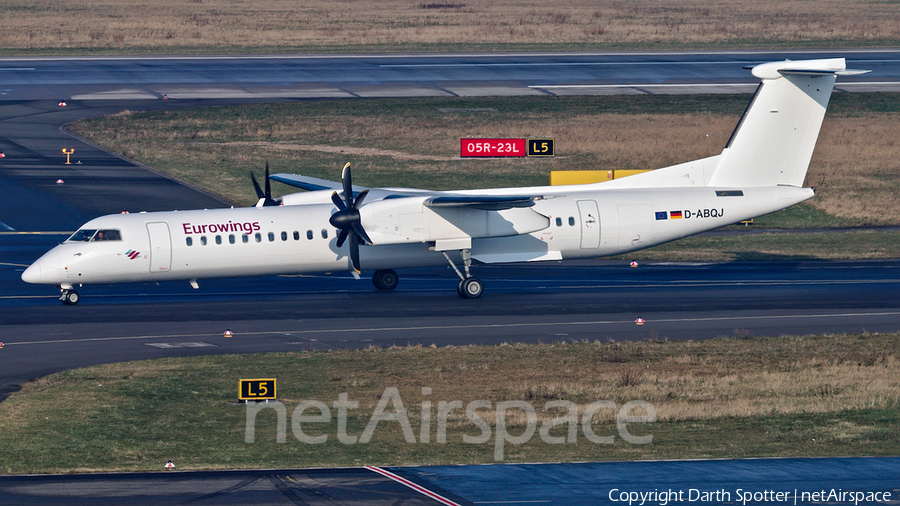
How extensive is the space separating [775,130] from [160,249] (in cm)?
2125

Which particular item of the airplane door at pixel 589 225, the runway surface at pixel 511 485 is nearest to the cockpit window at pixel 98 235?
the airplane door at pixel 589 225

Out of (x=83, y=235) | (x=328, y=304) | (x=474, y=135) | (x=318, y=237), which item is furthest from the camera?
(x=474, y=135)

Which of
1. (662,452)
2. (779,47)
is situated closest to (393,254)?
(662,452)

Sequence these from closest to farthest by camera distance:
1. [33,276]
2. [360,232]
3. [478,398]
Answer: [478,398], [33,276], [360,232]

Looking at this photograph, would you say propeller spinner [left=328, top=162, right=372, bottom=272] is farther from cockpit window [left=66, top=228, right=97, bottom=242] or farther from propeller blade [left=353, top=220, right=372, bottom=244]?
cockpit window [left=66, top=228, right=97, bottom=242]

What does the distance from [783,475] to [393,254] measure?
18.8 metres

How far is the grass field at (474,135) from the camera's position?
186 ft

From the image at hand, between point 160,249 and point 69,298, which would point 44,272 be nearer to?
point 69,298

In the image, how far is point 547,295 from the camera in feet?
114

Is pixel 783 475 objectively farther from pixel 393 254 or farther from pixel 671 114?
pixel 671 114

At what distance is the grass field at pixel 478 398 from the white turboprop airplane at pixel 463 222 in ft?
22.8

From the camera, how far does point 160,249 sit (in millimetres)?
32469

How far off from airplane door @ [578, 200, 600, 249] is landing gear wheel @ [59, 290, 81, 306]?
16.5 metres

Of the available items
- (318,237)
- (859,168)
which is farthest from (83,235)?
(859,168)
